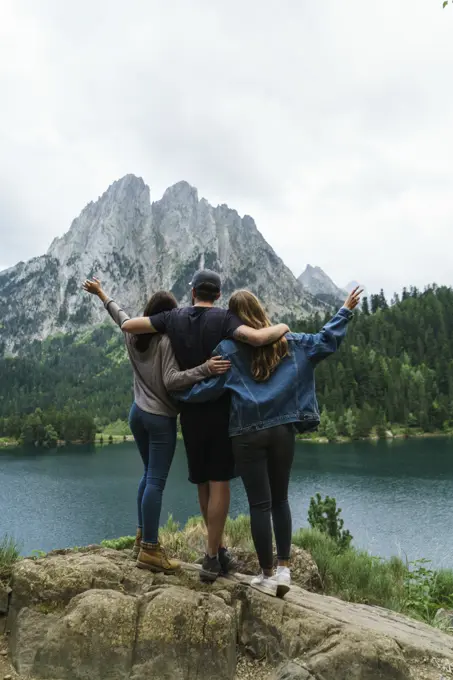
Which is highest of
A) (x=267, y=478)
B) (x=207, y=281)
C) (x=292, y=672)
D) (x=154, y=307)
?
(x=207, y=281)

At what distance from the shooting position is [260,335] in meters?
4.56

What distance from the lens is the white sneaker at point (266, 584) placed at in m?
4.64

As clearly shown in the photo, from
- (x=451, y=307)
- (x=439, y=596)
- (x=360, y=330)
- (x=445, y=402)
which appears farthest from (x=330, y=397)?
(x=439, y=596)

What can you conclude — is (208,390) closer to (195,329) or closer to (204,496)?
(195,329)

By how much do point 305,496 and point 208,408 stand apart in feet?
138

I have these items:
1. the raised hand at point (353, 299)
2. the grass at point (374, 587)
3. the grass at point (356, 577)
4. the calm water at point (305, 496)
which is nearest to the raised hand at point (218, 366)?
the raised hand at point (353, 299)

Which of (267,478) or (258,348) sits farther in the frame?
(258,348)

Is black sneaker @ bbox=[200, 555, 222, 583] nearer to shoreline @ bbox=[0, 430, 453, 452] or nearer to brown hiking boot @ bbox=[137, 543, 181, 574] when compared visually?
brown hiking boot @ bbox=[137, 543, 181, 574]

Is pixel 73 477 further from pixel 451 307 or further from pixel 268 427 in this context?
pixel 451 307

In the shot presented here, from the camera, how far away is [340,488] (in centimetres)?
4703

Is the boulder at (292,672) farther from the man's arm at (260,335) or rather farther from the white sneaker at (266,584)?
the man's arm at (260,335)

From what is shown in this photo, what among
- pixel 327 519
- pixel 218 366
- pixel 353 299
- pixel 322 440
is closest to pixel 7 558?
pixel 218 366

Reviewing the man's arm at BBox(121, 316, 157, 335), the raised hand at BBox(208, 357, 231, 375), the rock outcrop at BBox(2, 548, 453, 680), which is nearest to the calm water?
the rock outcrop at BBox(2, 548, 453, 680)

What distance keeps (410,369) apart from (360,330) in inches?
796
